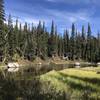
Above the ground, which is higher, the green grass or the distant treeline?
the distant treeline

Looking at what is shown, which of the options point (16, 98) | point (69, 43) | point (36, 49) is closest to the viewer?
point (16, 98)

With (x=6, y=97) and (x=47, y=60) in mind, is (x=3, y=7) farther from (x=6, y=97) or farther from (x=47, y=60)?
(x=6, y=97)

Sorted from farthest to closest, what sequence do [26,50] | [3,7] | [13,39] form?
[26,50] → [13,39] → [3,7]

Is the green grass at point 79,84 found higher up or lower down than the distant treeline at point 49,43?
lower down

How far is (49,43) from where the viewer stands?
158 metres

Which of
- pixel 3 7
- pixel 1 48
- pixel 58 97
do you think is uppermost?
pixel 3 7

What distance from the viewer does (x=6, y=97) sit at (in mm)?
14836

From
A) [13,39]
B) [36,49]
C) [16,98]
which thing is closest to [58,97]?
[16,98]

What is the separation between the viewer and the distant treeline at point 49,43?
11771 cm

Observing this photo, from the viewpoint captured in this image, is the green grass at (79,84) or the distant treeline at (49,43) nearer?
the green grass at (79,84)

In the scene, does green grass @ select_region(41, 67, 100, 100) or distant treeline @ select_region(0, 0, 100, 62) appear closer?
green grass @ select_region(41, 67, 100, 100)

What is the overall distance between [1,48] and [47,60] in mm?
52337

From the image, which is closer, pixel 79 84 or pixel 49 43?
pixel 79 84

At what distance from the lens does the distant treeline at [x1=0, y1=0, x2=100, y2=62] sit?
118 metres
